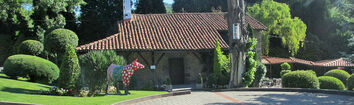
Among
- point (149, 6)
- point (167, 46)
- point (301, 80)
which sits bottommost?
point (301, 80)

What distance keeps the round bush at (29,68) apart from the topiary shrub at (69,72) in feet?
16.2

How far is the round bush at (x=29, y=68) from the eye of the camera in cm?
1600

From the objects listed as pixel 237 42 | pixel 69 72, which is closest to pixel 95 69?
pixel 69 72

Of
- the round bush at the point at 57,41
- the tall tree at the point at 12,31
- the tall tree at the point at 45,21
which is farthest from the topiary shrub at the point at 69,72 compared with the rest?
the tall tree at the point at 12,31

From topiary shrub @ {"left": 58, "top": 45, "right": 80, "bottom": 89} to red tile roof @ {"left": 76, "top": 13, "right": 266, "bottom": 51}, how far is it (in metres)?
5.53

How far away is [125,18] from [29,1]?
6300 mm

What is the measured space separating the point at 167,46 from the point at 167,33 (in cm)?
224

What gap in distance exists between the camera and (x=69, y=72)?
1227 centimetres

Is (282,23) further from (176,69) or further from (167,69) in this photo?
(167,69)

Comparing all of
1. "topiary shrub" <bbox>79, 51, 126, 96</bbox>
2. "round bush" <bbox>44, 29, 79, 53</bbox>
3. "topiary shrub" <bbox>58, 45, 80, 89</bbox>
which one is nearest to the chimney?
"round bush" <bbox>44, 29, 79, 53</bbox>

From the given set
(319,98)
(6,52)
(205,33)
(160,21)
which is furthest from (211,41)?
(6,52)

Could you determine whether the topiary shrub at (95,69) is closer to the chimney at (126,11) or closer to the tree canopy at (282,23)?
the chimney at (126,11)

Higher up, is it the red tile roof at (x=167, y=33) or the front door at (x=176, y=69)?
the red tile roof at (x=167, y=33)

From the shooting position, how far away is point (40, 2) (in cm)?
2016
